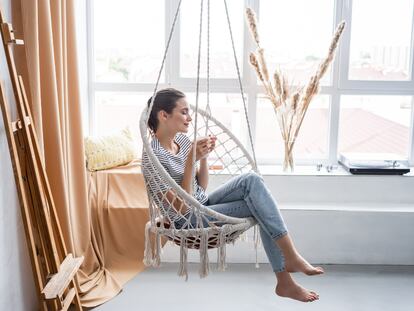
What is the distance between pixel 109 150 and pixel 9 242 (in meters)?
1.30

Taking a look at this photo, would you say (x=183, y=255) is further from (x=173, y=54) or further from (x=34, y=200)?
(x=173, y=54)

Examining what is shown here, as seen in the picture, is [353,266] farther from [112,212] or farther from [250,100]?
[112,212]

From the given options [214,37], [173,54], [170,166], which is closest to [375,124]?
[214,37]

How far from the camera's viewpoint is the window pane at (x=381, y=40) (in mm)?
4355

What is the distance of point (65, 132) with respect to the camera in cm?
323

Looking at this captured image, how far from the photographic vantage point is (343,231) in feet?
13.2

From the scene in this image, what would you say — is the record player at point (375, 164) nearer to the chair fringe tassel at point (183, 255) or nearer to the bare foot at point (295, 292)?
the bare foot at point (295, 292)

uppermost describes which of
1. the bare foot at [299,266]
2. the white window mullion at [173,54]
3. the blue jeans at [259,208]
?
the white window mullion at [173,54]

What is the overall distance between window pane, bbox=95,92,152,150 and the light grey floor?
116 cm

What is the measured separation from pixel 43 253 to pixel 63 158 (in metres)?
0.64

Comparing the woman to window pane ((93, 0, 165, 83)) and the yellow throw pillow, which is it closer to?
the yellow throw pillow

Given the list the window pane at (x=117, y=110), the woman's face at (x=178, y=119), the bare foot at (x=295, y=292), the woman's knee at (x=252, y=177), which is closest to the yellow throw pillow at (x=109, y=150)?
the window pane at (x=117, y=110)

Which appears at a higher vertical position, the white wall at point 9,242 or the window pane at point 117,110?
the window pane at point 117,110

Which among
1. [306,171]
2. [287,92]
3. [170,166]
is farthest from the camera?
[306,171]
